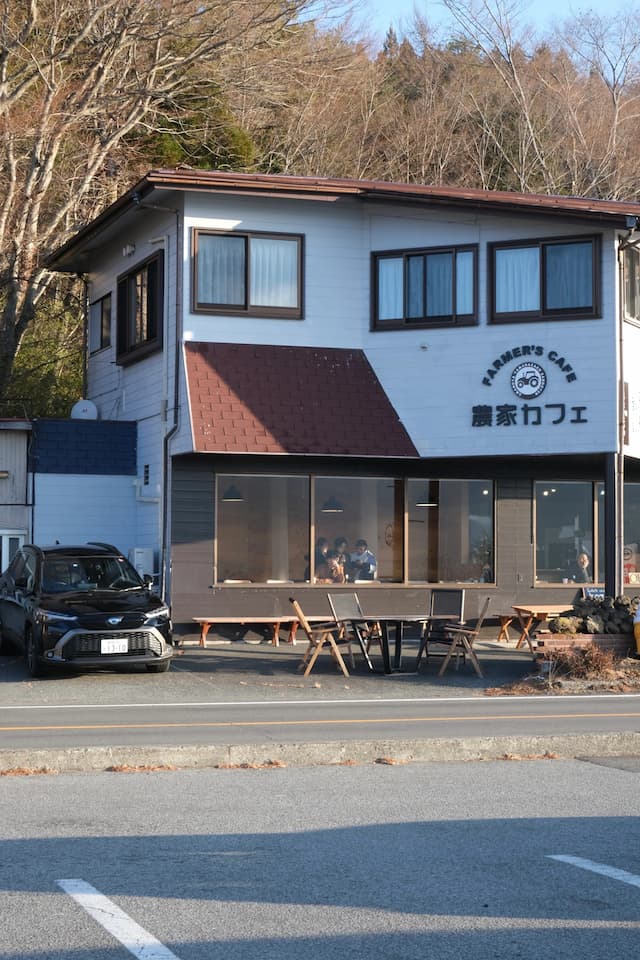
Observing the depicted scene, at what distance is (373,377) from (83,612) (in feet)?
23.6

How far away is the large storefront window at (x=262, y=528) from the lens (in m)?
21.8

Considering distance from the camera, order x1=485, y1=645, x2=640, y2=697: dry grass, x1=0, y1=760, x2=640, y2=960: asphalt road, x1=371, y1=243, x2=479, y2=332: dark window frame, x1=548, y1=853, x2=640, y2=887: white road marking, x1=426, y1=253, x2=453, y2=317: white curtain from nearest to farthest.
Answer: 1. x1=0, y1=760, x2=640, y2=960: asphalt road
2. x1=548, y1=853, x2=640, y2=887: white road marking
3. x1=485, y1=645, x2=640, y2=697: dry grass
4. x1=371, y1=243, x2=479, y2=332: dark window frame
5. x1=426, y1=253, x2=453, y2=317: white curtain

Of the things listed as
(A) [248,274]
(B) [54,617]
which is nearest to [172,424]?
(A) [248,274]

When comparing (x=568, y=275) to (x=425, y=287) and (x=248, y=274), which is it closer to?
(x=425, y=287)

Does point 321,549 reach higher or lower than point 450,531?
lower

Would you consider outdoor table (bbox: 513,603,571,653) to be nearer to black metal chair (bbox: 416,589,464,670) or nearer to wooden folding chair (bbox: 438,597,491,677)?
black metal chair (bbox: 416,589,464,670)

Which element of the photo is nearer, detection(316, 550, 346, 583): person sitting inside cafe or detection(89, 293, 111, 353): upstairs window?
detection(316, 550, 346, 583): person sitting inside cafe

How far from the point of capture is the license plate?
17.3 m

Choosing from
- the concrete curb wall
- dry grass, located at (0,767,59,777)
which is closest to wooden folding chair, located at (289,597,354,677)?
the concrete curb wall

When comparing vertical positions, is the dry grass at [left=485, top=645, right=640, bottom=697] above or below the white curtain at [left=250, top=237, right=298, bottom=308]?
below

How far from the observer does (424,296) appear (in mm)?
22328

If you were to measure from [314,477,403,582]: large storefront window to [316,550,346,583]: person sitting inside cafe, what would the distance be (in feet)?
0.08

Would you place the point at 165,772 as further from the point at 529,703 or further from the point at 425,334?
the point at 425,334

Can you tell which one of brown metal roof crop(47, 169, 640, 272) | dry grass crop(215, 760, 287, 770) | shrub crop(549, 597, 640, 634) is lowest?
dry grass crop(215, 760, 287, 770)
